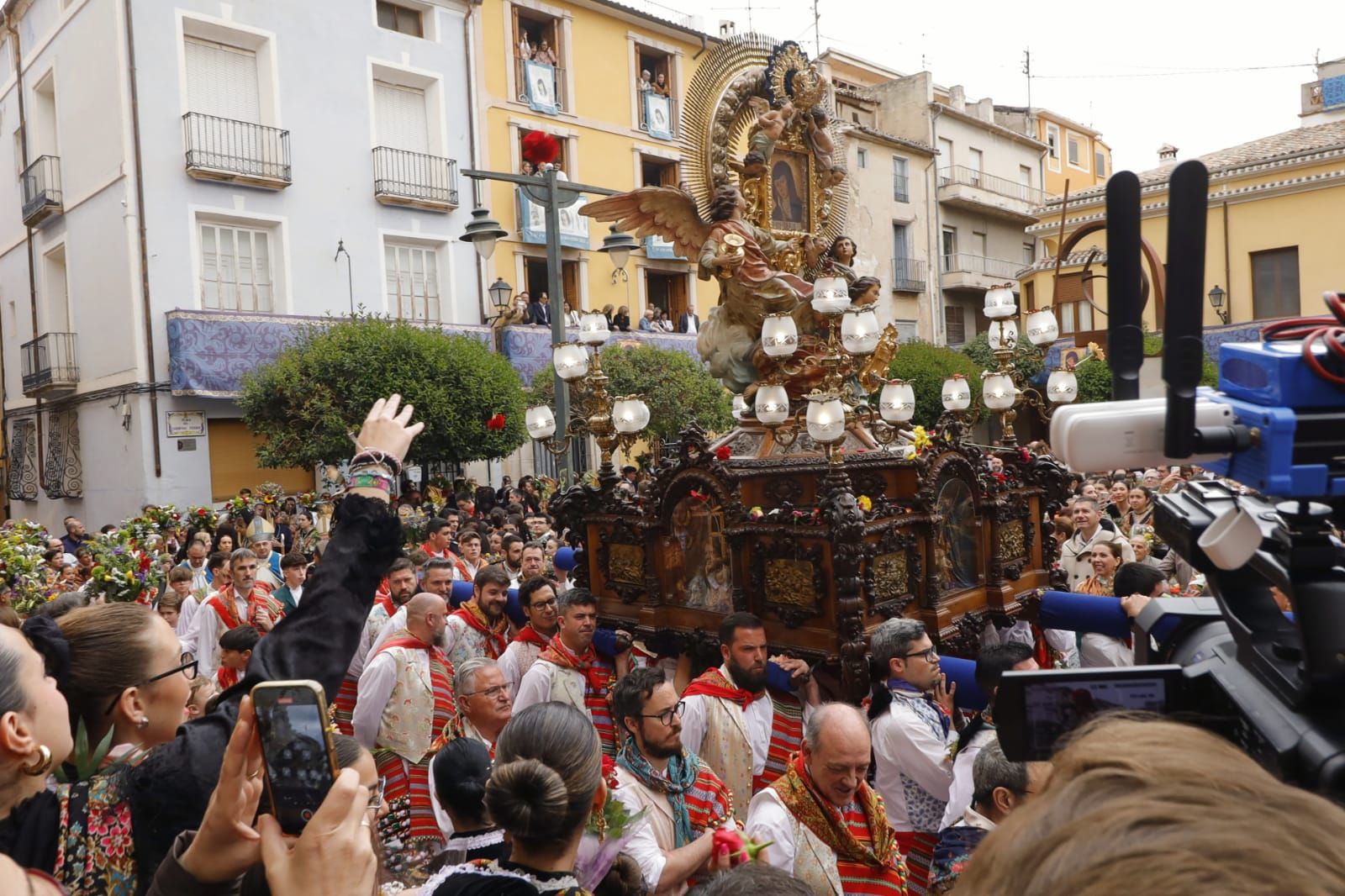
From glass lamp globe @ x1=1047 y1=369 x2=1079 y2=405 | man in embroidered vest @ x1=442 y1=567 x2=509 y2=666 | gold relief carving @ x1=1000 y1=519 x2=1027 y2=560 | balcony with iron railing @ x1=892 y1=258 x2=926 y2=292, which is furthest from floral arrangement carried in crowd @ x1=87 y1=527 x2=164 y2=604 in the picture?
balcony with iron railing @ x1=892 y1=258 x2=926 y2=292

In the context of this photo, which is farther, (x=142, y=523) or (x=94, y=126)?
(x=94, y=126)

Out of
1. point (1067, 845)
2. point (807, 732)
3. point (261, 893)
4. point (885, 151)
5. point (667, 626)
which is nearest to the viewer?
point (1067, 845)

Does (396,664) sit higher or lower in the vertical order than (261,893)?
lower

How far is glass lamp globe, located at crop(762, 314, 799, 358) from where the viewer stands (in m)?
5.89

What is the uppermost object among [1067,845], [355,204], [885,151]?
[885,151]

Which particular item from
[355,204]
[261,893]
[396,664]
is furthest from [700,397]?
[261,893]

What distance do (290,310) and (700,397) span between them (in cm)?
731

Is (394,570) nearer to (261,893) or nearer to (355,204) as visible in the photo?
(261,893)

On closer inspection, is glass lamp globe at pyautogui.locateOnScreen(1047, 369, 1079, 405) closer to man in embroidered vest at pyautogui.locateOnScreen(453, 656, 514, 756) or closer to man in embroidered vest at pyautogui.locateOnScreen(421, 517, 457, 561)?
man in embroidered vest at pyautogui.locateOnScreen(453, 656, 514, 756)

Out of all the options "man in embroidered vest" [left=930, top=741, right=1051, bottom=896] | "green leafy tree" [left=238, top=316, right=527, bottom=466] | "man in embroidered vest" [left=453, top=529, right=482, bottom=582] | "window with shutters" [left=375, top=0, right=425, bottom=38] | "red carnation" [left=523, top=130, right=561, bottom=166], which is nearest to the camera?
"man in embroidered vest" [left=930, top=741, right=1051, bottom=896]

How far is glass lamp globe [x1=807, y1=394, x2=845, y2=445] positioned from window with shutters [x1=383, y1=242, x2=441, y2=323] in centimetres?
1521

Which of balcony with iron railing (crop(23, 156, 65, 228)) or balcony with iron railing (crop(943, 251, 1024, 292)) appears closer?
balcony with iron railing (crop(23, 156, 65, 228))

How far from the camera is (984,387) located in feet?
21.0

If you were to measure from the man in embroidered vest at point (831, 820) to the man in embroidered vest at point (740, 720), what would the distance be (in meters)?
0.89
